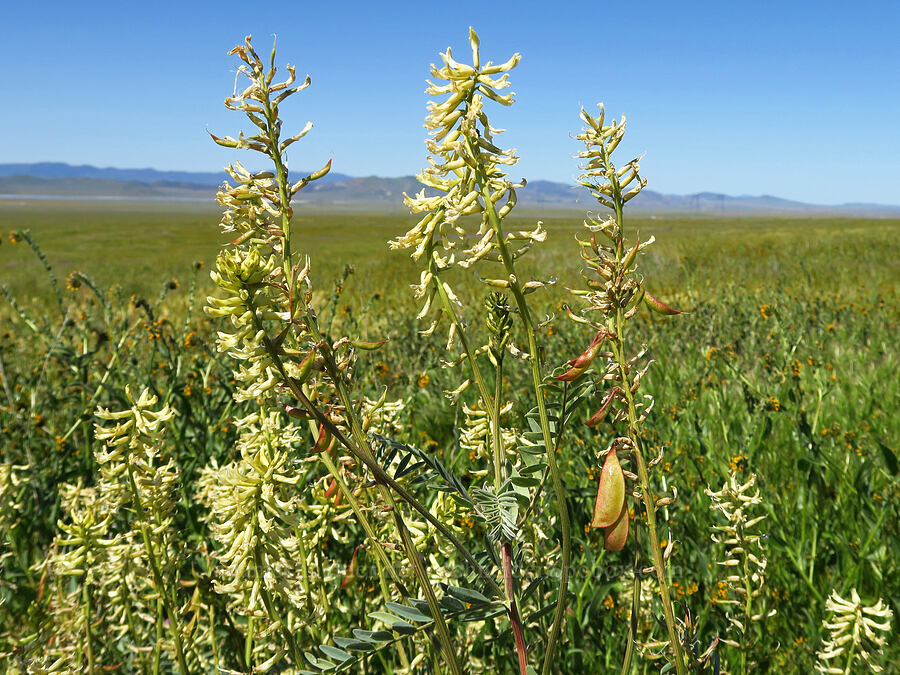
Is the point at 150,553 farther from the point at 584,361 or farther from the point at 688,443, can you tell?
the point at 688,443

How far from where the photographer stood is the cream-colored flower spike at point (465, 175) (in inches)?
44.9

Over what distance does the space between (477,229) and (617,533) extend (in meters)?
0.61

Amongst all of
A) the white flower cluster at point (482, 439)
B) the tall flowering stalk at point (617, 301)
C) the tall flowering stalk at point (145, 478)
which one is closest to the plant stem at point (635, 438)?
the tall flowering stalk at point (617, 301)

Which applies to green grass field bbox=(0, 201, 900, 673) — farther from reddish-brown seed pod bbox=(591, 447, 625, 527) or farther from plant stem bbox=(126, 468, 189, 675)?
plant stem bbox=(126, 468, 189, 675)

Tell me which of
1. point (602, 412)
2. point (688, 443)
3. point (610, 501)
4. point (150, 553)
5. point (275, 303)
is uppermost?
point (275, 303)

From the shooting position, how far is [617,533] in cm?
106

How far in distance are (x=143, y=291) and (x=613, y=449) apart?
23.1 metres

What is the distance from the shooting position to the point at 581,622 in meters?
2.40

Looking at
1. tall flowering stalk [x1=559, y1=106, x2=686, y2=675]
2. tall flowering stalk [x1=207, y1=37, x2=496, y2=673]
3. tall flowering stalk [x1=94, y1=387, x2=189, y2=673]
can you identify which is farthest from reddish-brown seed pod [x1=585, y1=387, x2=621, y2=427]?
tall flowering stalk [x1=94, y1=387, x2=189, y2=673]

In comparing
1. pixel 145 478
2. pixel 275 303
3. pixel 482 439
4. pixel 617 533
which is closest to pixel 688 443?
pixel 482 439

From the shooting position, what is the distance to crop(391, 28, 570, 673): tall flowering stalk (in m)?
1.12

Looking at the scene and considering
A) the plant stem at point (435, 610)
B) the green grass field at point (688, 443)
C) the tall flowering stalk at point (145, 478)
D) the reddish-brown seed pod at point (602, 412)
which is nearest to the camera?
the reddish-brown seed pod at point (602, 412)

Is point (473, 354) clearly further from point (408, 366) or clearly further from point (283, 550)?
point (408, 366)

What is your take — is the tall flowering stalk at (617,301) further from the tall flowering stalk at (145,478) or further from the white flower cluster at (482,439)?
the tall flowering stalk at (145,478)
